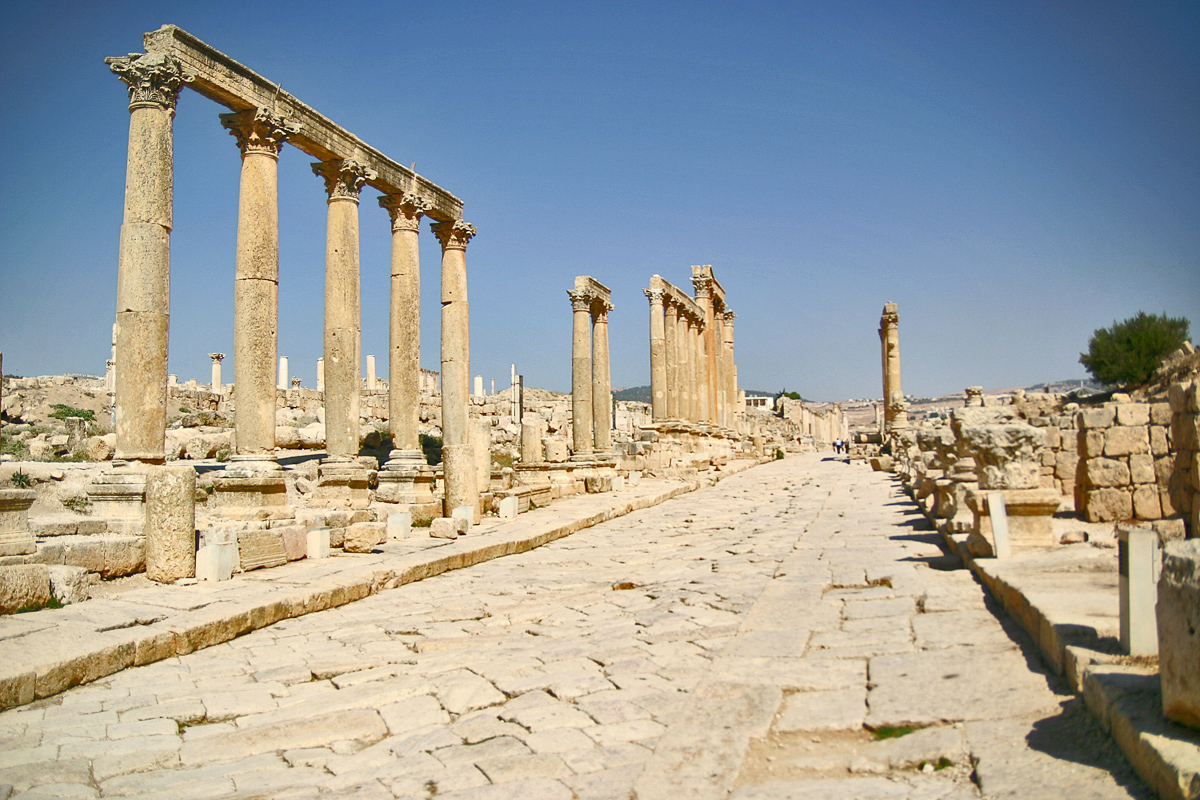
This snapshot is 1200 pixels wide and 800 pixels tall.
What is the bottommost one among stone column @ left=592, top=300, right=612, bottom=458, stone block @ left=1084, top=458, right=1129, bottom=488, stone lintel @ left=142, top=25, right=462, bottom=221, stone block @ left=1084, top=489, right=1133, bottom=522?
stone block @ left=1084, top=489, right=1133, bottom=522

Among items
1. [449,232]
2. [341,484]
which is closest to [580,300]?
[449,232]

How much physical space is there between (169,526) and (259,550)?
1.16 metres

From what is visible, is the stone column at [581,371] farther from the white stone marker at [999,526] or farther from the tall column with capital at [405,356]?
the white stone marker at [999,526]

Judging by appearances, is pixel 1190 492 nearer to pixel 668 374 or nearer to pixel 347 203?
pixel 347 203

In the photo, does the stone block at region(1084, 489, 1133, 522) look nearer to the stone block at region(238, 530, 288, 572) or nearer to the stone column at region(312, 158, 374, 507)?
the stone block at region(238, 530, 288, 572)

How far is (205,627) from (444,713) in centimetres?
281

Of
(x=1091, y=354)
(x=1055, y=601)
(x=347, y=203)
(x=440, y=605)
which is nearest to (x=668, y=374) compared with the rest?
(x=347, y=203)

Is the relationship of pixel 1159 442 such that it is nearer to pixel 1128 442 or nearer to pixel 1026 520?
pixel 1128 442

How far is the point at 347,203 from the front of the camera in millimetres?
14750

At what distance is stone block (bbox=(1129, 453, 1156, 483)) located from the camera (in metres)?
8.44

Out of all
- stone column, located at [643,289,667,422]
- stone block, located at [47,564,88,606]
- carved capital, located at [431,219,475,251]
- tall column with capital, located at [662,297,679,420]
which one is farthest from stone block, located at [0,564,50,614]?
tall column with capital, located at [662,297,679,420]

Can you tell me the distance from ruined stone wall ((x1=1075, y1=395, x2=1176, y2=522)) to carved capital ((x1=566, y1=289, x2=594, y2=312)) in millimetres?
16055

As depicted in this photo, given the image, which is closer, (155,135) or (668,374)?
(155,135)

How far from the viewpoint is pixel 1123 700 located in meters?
3.01
